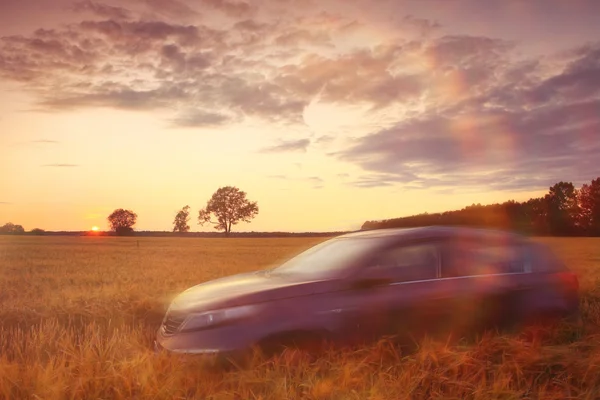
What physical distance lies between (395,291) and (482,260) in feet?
4.24

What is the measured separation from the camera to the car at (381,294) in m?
5.75

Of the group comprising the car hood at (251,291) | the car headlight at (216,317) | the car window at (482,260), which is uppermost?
the car window at (482,260)

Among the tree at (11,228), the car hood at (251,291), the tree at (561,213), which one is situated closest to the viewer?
the car hood at (251,291)

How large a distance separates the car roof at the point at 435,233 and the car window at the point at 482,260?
14cm

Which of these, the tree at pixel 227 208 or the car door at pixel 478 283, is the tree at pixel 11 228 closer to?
the tree at pixel 227 208

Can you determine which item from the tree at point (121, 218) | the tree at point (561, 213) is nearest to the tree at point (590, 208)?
the tree at point (561, 213)

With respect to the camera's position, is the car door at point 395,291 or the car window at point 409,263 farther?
the car window at point 409,263

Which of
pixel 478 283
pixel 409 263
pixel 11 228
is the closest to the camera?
pixel 409 263

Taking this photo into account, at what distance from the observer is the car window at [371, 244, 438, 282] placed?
6295mm

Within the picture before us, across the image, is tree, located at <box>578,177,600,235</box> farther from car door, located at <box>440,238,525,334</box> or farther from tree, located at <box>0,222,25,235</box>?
tree, located at <box>0,222,25,235</box>

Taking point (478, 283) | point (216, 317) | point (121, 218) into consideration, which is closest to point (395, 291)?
point (478, 283)

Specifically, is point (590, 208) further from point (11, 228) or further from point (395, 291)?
point (11, 228)

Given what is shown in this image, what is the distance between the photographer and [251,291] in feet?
19.5

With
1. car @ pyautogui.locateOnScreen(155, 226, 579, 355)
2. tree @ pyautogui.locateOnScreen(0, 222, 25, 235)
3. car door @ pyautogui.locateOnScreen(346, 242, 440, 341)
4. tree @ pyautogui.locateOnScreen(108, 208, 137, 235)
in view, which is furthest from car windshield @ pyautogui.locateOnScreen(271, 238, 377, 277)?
tree @ pyautogui.locateOnScreen(108, 208, 137, 235)
